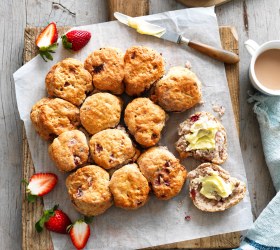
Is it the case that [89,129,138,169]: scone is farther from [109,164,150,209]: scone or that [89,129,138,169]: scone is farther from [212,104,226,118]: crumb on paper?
[212,104,226,118]: crumb on paper

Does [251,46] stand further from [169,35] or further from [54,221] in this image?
[54,221]

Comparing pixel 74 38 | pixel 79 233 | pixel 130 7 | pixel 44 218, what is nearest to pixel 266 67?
pixel 130 7

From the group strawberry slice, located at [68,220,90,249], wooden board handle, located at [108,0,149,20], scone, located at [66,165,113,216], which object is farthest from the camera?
wooden board handle, located at [108,0,149,20]

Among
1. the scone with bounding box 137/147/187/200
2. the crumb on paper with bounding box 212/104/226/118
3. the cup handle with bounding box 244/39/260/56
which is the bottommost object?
the scone with bounding box 137/147/187/200

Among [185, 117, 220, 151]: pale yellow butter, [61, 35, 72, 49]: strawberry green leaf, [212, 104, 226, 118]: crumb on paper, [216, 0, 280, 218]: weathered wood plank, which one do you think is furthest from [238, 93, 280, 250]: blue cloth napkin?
[61, 35, 72, 49]: strawberry green leaf

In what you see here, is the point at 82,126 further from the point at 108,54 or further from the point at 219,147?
the point at 219,147

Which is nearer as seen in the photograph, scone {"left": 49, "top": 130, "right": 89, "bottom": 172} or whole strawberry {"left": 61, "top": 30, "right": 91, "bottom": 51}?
scone {"left": 49, "top": 130, "right": 89, "bottom": 172}

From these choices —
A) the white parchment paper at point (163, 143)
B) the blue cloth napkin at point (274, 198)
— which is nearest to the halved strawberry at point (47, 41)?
the white parchment paper at point (163, 143)
